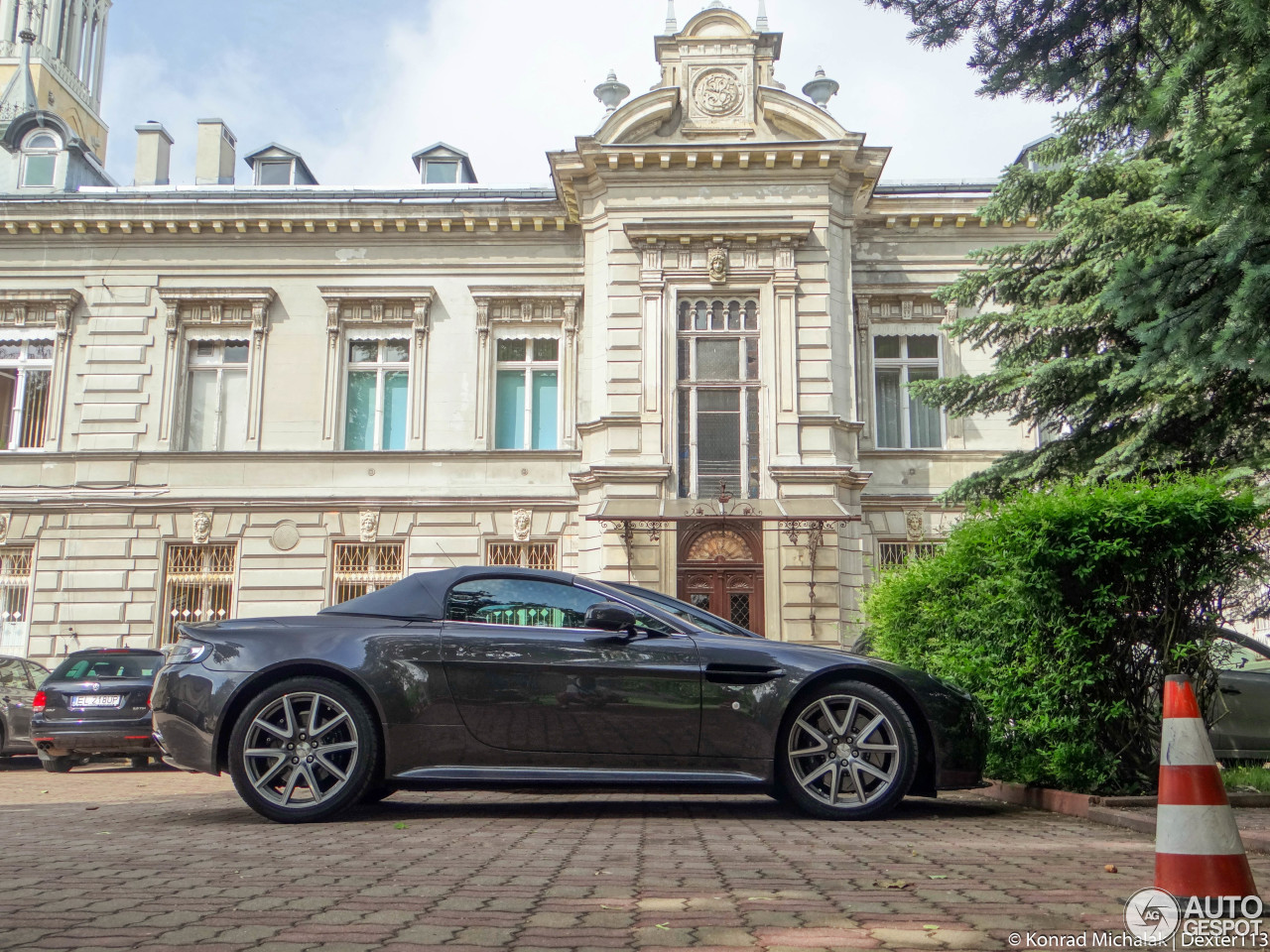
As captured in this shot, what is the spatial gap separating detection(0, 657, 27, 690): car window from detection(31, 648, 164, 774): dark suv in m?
1.20

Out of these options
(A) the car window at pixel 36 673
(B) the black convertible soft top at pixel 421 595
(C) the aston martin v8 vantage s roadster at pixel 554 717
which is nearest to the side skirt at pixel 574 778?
(C) the aston martin v8 vantage s roadster at pixel 554 717

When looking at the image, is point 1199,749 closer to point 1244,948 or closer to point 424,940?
point 1244,948

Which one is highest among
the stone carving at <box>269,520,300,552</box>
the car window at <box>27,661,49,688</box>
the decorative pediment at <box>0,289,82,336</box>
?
the decorative pediment at <box>0,289,82,336</box>

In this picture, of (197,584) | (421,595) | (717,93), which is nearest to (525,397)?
(717,93)

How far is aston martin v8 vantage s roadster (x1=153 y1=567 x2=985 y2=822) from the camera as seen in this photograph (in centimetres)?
627

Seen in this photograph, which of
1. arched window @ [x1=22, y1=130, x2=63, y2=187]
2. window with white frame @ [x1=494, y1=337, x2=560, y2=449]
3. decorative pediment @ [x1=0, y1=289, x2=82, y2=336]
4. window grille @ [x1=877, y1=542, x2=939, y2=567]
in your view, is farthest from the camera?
arched window @ [x1=22, y1=130, x2=63, y2=187]

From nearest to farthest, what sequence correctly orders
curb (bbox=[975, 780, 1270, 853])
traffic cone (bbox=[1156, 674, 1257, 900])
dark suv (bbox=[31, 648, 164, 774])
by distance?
1. traffic cone (bbox=[1156, 674, 1257, 900])
2. curb (bbox=[975, 780, 1270, 853])
3. dark suv (bbox=[31, 648, 164, 774])

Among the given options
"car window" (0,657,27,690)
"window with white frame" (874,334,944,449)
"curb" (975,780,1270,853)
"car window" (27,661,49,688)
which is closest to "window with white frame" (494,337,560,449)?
"window with white frame" (874,334,944,449)

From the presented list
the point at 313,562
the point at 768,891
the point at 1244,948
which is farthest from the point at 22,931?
the point at 313,562

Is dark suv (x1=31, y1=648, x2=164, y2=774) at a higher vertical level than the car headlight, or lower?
lower

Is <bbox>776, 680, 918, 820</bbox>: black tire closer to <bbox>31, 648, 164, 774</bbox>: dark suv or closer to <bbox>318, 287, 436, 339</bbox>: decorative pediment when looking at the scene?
<bbox>31, 648, 164, 774</bbox>: dark suv

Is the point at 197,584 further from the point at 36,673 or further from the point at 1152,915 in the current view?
the point at 1152,915

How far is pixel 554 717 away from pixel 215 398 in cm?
1847

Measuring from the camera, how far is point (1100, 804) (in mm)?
6590
